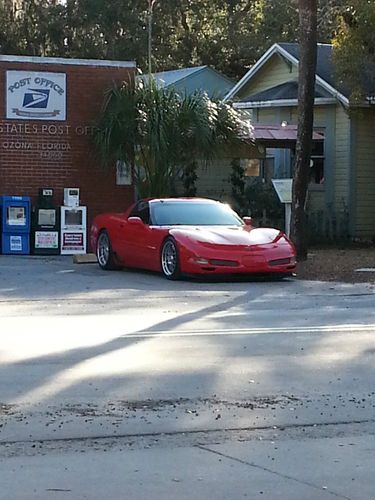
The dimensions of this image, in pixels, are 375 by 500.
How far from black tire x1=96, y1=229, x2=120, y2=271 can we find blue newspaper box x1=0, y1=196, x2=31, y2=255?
3.31 m

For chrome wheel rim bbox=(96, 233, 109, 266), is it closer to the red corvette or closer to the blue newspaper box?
the red corvette

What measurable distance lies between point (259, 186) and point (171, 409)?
20519 millimetres

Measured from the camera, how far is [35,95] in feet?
77.2

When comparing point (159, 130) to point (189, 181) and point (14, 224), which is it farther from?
point (189, 181)

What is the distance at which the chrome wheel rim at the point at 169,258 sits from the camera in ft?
57.1

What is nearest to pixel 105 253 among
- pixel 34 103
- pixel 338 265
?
pixel 338 265

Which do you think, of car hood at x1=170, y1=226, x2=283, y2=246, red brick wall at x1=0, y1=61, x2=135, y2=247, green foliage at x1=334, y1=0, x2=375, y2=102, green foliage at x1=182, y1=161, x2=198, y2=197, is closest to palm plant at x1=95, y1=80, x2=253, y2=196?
red brick wall at x1=0, y1=61, x2=135, y2=247

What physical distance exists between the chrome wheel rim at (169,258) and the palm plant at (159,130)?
5382 millimetres

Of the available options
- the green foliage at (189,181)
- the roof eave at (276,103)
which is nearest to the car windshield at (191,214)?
the green foliage at (189,181)

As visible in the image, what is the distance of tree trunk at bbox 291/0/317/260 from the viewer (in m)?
19.9

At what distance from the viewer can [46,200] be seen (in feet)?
75.6

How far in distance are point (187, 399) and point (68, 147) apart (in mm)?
16346

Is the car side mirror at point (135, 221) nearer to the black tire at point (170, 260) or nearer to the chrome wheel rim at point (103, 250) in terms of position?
the chrome wheel rim at point (103, 250)

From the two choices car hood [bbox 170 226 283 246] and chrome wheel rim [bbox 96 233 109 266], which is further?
chrome wheel rim [bbox 96 233 109 266]
